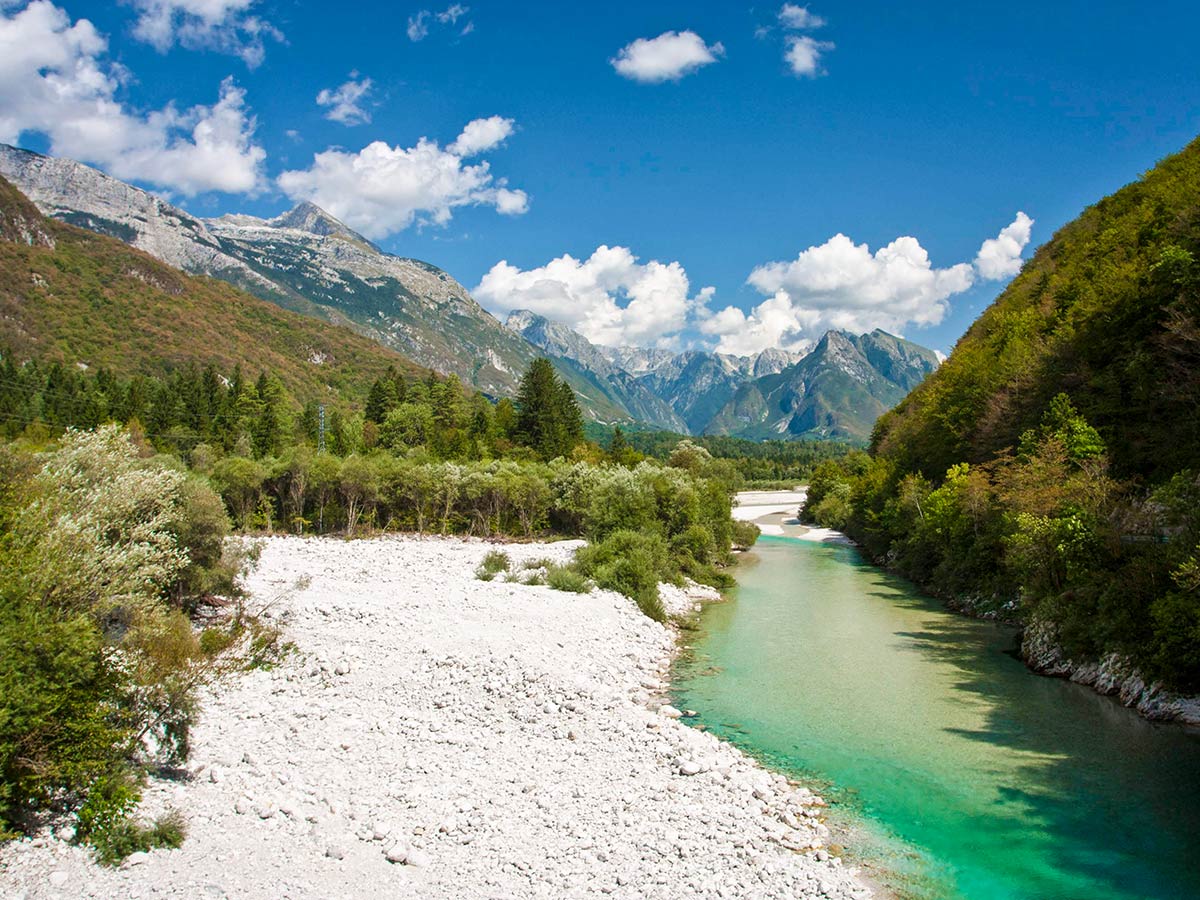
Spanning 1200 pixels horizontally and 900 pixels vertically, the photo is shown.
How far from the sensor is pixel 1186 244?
102 ft

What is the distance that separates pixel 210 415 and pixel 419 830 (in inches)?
3431

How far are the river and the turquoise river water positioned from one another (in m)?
0.04

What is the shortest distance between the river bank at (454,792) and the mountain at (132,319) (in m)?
122

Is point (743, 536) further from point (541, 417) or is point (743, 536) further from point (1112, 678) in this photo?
point (1112, 678)

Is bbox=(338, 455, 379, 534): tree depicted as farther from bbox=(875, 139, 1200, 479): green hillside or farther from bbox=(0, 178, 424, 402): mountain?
bbox=(0, 178, 424, 402): mountain

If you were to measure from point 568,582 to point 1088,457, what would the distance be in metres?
23.8

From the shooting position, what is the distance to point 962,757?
16578 mm

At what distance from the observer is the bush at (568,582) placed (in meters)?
33.9

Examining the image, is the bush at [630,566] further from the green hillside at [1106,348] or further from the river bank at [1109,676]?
the green hillside at [1106,348]

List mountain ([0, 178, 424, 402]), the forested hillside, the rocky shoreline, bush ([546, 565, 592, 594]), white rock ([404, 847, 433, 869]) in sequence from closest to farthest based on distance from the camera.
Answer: white rock ([404, 847, 433, 869]) < the rocky shoreline < the forested hillside < bush ([546, 565, 592, 594]) < mountain ([0, 178, 424, 402])

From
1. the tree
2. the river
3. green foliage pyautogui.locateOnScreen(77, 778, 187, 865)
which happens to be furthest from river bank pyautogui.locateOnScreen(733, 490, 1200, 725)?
the tree

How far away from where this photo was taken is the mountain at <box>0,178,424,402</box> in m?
121

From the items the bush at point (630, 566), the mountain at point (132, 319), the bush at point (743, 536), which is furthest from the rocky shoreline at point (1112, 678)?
the mountain at point (132, 319)

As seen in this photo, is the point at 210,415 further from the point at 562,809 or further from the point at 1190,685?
the point at 1190,685
